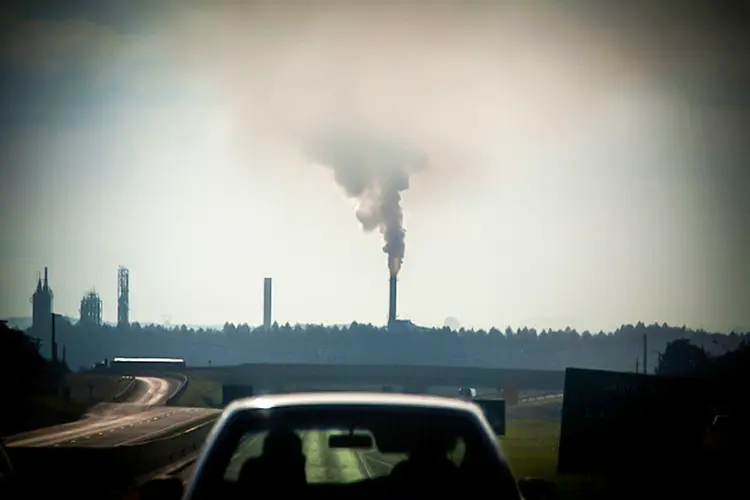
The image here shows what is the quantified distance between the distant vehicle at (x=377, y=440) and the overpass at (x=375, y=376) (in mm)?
154651

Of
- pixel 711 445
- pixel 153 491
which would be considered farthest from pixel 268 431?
pixel 711 445

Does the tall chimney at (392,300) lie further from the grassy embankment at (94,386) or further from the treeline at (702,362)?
the treeline at (702,362)

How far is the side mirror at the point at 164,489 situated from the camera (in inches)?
314

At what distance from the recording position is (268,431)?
24.6 feet

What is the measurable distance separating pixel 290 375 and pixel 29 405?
259ft

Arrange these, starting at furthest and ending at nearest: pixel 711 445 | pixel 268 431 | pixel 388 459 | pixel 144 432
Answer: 1. pixel 144 432
2. pixel 388 459
3. pixel 711 445
4. pixel 268 431

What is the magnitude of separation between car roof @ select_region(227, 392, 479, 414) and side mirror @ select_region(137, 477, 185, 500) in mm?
658

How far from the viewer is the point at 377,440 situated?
25.3 ft

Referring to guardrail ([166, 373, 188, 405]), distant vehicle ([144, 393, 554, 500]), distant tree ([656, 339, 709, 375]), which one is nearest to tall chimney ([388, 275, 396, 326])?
guardrail ([166, 373, 188, 405])

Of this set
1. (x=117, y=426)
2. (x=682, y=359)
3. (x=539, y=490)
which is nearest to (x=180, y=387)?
(x=682, y=359)

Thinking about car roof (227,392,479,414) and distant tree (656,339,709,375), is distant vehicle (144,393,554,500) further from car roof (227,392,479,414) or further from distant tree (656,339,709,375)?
distant tree (656,339,709,375)

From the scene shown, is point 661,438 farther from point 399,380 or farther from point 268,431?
point 399,380

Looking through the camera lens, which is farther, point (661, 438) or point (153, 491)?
point (661, 438)

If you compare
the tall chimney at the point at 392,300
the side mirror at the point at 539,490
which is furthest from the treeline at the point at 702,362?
the side mirror at the point at 539,490
